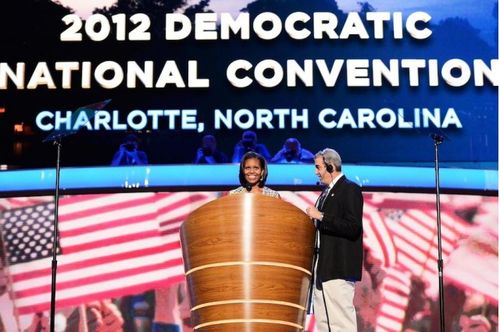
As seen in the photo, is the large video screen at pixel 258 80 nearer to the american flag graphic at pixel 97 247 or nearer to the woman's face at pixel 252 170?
the american flag graphic at pixel 97 247

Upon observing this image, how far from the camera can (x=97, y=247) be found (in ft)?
19.5

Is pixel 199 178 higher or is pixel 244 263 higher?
pixel 199 178

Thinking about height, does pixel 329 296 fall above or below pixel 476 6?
below

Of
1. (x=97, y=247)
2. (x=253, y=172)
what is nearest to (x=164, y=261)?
(x=97, y=247)

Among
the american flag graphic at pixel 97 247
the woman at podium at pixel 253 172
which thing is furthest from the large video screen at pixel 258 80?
the woman at podium at pixel 253 172

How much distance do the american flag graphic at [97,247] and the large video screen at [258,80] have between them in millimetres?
1641

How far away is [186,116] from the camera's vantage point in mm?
7688

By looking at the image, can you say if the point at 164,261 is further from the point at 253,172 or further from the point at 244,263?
the point at 244,263

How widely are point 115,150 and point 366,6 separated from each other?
2.86m

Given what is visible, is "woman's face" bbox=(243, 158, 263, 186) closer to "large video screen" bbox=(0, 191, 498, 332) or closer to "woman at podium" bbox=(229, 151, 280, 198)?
"woman at podium" bbox=(229, 151, 280, 198)

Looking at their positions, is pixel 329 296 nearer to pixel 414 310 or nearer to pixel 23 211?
pixel 414 310

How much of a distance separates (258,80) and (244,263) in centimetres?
482

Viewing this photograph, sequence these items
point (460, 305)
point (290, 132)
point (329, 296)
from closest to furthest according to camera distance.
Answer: point (329, 296)
point (460, 305)
point (290, 132)

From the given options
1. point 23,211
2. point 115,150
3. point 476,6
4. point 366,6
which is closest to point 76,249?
point 23,211
